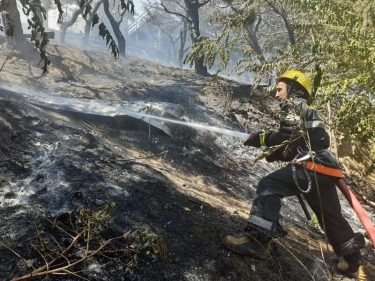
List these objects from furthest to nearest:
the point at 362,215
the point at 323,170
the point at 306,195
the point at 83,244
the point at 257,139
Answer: the point at 257,139 → the point at 306,195 → the point at 323,170 → the point at 362,215 → the point at 83,244

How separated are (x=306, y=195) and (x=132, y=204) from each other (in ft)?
5.79

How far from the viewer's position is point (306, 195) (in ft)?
9.96

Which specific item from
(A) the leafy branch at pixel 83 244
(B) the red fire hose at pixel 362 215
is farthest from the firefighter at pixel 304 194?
(A) the leafy branch at pixel 83 244

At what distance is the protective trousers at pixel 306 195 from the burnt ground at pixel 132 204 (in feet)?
1.32

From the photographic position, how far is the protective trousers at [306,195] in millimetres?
2836

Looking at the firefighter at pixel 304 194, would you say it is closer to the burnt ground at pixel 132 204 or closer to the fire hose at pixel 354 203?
the fire hose at pixel 354 203

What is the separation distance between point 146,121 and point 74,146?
1.98 m

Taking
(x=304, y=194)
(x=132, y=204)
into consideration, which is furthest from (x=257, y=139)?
(x=132, y=204)

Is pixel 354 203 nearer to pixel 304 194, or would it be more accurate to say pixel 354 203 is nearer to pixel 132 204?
pixel 304 194

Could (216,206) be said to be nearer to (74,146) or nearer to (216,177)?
(216,177)

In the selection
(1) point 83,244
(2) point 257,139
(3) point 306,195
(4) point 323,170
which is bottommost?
(1) point 83,244

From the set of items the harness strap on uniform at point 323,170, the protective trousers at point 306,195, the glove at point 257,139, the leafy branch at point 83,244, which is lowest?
the leafy branch at point 83,244

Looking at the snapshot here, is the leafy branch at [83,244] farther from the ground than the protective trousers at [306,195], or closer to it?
closer to it

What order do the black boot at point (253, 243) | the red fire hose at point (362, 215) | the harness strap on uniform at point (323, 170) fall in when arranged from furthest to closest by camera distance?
1. the harness strap on uniform at point (323, 170)
2. the black boot at point (253, 243)
3. the red fire hose at point (362, 215)
